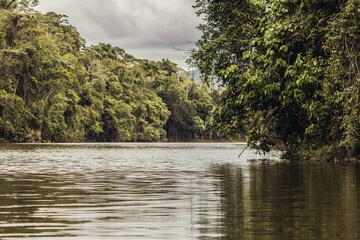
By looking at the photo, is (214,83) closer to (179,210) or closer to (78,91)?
(179,210)

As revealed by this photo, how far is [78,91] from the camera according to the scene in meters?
75.2

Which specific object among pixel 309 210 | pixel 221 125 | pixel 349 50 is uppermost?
pixel 349 50

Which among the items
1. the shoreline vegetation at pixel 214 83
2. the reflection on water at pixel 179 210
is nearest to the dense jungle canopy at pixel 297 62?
the shoreline vegetation at pixel 214 83

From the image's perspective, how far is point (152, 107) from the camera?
328ft

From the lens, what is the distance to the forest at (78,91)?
59125 mm

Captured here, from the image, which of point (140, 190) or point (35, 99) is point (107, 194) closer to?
point (140, 190)

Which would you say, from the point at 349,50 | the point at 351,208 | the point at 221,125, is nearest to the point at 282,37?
the point at 349,50

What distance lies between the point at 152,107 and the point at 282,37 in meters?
83.4

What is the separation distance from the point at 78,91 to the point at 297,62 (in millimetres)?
61687

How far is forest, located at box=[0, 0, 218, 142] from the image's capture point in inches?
2328

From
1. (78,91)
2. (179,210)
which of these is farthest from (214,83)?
(78,91)

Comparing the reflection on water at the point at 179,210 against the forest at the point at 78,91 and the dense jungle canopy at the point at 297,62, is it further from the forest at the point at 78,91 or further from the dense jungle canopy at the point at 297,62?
the forest at the point at 78,91

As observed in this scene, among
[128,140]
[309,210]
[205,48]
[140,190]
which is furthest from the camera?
[128,140]

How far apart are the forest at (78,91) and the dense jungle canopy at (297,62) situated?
251 inches
